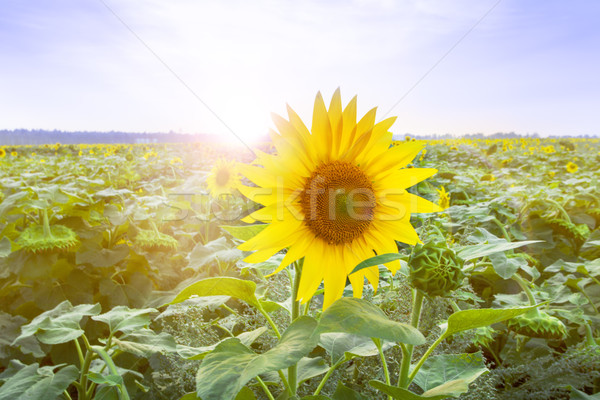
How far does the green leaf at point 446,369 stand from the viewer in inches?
36.3

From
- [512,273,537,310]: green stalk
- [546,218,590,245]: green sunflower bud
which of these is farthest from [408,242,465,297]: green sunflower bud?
[546,218,590,245]: green sunflower bud

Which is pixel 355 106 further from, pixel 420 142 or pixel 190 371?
pixel 190 371

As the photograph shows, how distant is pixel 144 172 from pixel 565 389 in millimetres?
7630

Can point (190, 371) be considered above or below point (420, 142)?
below

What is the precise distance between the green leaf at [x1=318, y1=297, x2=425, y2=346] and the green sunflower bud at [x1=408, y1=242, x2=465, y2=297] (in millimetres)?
151

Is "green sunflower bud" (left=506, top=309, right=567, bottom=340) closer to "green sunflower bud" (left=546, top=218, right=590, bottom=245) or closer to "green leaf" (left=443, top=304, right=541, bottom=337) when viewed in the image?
"green leaf" (left=443, top=304, right=541, bottom=337)

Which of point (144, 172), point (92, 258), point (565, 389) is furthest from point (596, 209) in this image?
point (144, 172)

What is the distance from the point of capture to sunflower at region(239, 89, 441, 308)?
2.68ft

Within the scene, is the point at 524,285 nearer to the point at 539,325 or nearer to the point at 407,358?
the point at 539,325

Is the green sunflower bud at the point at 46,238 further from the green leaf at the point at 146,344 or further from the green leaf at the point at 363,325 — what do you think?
the green leaf at the point at 363,325

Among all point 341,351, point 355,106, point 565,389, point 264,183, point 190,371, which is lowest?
point 565,389

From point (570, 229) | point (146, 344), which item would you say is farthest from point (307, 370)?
point (570, 229)

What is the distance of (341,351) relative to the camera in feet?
2.99

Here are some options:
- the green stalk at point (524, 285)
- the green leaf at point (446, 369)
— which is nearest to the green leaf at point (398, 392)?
the green leaf at point (446, 369)
